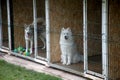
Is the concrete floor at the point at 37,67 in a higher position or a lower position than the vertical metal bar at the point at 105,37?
lower

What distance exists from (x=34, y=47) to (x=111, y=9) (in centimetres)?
338

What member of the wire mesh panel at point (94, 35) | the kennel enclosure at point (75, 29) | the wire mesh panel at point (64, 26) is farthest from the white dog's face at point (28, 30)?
the wire mesh panel at point (94, 35)

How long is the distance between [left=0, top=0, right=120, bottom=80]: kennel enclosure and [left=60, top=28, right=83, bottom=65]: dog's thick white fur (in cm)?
15

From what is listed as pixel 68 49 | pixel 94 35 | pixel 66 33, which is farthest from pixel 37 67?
pixel 94 35

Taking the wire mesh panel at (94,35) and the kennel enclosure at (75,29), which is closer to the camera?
the kennel enclosure at (75,29)

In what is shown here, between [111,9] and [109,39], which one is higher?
[111,9]

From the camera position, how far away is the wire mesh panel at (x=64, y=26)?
8.34 metres

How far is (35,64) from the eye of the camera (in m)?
8.88

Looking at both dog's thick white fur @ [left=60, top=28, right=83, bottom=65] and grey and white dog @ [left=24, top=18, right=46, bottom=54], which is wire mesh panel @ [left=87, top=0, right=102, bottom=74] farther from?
grey and white dog @ [left=24, top=18, right=46, bottom=54]

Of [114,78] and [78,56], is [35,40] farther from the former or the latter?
[114,78]

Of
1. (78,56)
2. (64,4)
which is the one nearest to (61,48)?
(78,56)

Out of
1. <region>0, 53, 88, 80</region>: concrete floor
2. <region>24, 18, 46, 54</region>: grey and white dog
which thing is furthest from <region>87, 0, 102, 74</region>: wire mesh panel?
<region>24, 18, 46, 54</region>: grey and white dog

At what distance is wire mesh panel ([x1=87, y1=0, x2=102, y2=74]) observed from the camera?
23.9 feet

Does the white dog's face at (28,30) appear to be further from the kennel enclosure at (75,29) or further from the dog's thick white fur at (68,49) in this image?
the dog's thick white fur at (68,49)
